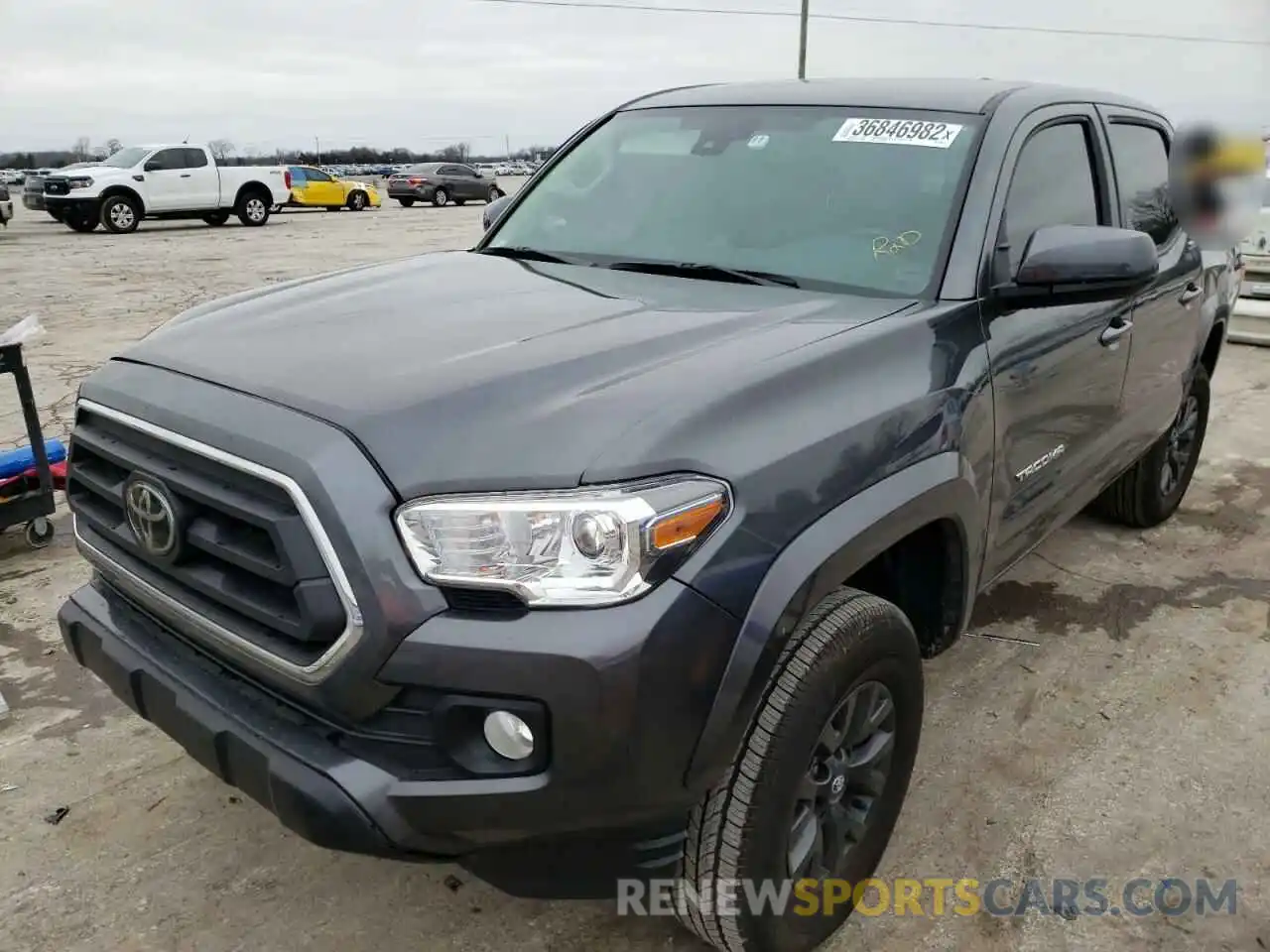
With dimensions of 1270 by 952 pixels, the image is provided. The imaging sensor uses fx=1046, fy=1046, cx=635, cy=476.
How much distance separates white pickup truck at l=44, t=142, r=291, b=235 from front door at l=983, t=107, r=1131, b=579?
2233 cm

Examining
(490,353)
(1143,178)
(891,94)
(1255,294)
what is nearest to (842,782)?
(490,353)

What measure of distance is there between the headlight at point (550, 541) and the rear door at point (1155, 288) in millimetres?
2421

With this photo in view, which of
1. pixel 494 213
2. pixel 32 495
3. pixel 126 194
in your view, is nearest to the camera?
pixel 494 213

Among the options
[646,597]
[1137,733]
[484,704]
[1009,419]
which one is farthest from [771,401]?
[1137,733]

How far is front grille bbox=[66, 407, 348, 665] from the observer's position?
178cm

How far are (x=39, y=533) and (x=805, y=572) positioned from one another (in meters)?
3.94

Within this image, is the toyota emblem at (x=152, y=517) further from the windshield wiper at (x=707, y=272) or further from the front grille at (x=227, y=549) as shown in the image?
the windshield wiper at (x=707, y=272)

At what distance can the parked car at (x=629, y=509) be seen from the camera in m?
1.74

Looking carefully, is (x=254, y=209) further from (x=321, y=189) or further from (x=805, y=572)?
(x=805, y=572)

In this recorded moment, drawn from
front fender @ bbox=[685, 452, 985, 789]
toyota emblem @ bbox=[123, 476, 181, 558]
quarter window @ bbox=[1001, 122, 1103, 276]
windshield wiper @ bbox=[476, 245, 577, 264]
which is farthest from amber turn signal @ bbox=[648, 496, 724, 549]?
windshield wiper @ bbox=[476, 245, 577, 264]

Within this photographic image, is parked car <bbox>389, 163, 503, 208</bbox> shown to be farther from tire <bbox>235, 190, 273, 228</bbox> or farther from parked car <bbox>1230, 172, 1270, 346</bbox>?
parked car <bbox>1230, 172, 1270, 346</bbox>

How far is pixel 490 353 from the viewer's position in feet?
7.07

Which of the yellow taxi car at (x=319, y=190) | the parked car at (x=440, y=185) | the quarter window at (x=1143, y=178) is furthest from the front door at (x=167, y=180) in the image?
the quarter window at (x=1143, y=178)

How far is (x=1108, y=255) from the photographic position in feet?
8.34
